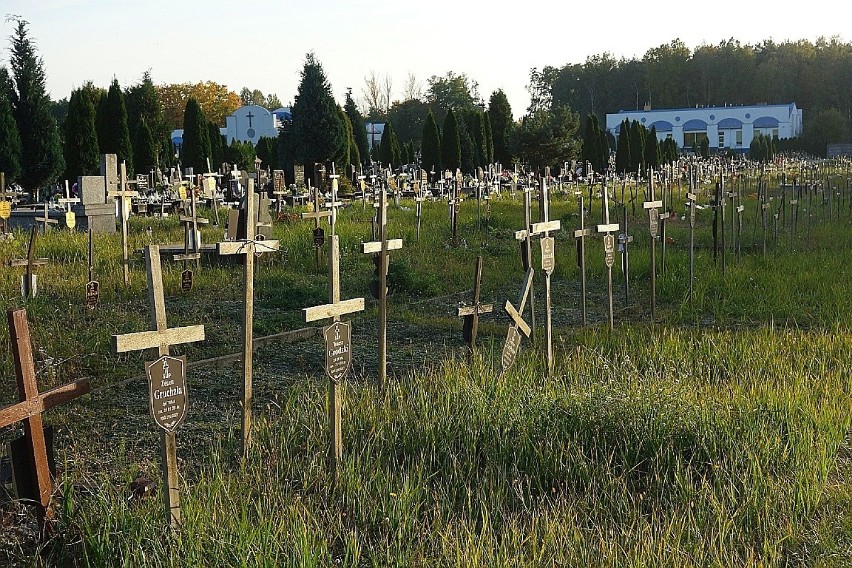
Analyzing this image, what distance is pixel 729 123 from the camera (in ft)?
266

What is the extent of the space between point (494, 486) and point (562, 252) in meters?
10.1

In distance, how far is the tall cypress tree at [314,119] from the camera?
Result: 26.2m

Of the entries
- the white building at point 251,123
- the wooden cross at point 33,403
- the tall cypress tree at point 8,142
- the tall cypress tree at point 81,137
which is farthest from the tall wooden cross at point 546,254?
the white building at point 251,123

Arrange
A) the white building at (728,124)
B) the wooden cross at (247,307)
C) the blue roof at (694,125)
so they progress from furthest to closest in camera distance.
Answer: the blue roof at (694,125) → the white building at (728,124) → the wooden cross at (247,307)

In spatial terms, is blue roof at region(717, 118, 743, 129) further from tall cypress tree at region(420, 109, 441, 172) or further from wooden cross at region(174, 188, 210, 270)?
wooden cross at region(174, 188, 210, 270)

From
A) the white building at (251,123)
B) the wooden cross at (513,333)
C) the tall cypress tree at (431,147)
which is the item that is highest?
the white building at (251,123)

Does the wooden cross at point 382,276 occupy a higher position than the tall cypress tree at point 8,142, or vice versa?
the tall cypress tree at point 8,142

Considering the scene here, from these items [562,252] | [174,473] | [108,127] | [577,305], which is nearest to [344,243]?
[562,252]

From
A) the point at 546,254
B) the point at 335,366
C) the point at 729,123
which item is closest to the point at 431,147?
the point at 546,254

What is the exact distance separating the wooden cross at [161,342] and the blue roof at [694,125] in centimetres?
8213

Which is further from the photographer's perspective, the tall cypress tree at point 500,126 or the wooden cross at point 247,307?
the tall cypress tree at point 500,126

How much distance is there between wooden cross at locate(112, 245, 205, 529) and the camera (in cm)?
421

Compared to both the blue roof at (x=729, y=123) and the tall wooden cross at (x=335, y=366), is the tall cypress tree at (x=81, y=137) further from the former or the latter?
the blue roof at (x=729, y=123)

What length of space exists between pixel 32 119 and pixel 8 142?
1.46 meters
